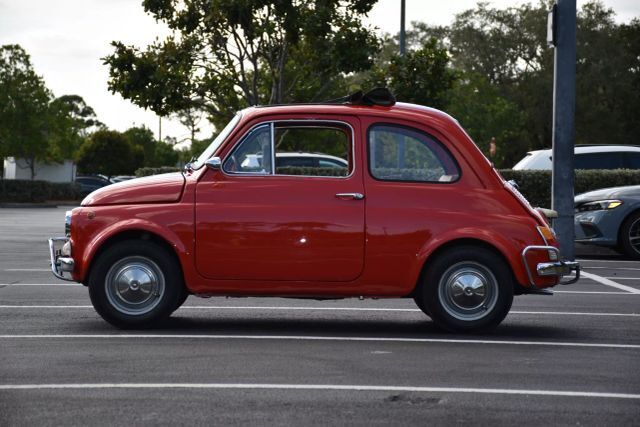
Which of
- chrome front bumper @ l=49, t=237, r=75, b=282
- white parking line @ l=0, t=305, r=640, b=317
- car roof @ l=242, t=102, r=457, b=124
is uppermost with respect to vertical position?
car roof @ l=242, t=102, r=457, b=124

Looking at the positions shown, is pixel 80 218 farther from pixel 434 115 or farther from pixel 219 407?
pixel 219 407

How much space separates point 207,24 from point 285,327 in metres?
18.1

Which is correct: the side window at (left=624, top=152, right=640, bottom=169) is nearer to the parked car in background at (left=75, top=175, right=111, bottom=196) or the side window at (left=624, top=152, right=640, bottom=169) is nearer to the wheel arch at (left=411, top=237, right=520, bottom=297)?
the wheel arch at (left=411, top=237, right=520, bottom=297)

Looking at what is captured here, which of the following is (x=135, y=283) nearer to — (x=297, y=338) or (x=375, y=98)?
(x=297, y=338)

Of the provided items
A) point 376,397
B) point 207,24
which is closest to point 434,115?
point 376,397

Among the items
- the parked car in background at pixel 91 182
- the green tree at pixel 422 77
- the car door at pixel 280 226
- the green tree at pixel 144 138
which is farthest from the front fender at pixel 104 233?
the green tree at pixel 144 138

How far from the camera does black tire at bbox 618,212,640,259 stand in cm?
1858

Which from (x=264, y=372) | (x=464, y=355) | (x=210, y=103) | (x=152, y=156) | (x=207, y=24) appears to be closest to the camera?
(x=264, y=372)

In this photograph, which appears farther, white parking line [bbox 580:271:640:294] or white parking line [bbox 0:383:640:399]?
white parking line [bbox 580:271:640:294]

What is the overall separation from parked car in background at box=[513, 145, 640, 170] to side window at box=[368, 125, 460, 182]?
1446 centimetres

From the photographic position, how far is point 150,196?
9727mm

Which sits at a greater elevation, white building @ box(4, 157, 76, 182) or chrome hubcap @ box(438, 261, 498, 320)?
white building @ box(4, 157, 76, 182)

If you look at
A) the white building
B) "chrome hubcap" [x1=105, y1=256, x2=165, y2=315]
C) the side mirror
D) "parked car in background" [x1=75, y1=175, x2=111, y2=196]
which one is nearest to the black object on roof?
the side mirror

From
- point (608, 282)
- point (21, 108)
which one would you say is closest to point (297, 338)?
point (608, 282)
